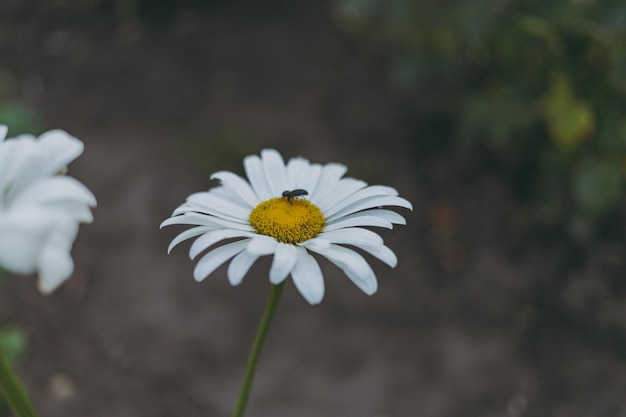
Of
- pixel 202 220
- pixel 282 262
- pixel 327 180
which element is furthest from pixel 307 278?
pixel 327 180

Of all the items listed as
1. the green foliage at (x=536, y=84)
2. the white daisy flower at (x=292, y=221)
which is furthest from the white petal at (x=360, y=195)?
the green foliage at (x=536, y=84)

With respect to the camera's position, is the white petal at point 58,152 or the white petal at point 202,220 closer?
the white petal at point 58,152

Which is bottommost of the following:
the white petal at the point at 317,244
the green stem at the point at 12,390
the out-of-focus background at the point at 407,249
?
the green stem at the point at 12,390

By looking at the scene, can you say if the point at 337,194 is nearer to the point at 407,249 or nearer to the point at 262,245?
the point at 262,245

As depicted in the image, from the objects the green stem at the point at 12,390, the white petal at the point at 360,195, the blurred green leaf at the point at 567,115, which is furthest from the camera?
the blurred green leaf at the point at 567,115

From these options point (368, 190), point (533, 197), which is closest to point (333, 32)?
point (533, 197)

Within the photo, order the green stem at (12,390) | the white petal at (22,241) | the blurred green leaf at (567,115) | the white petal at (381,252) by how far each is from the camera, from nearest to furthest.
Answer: the white petal at (22,241), the green stem at (12,390), the white petal at (381,252), the blurred green leaf at (567,115)

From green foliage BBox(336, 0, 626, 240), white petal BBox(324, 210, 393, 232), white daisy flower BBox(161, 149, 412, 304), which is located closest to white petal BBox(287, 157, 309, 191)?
white daisy flower BBox(161, 149, 412, 304)

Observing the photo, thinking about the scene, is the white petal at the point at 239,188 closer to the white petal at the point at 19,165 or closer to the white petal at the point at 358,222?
the white petal at the point at 358,222
